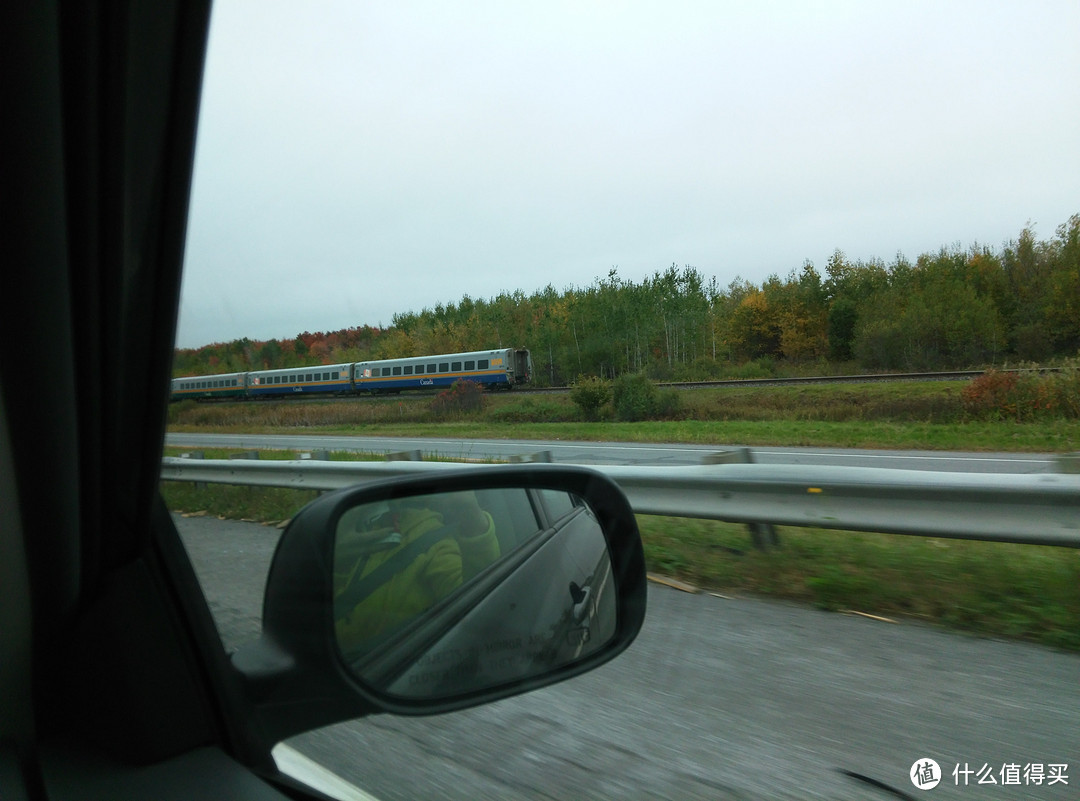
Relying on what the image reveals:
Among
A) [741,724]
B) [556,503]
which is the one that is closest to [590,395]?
[741,724]

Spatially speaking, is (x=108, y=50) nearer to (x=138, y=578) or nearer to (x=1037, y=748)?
Result: (x=138, y=578)

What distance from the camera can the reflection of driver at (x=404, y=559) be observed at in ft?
5.81

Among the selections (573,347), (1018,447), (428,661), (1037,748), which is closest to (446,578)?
(428,661)

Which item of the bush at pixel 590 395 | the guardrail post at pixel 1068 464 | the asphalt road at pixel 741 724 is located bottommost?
the asphalt road at pixel 741 724

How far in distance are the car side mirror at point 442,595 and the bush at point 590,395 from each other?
5.30 meters

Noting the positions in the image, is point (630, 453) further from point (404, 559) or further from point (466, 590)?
point (404, 559)

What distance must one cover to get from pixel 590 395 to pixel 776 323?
2002 millimetres

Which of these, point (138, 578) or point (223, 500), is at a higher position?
point (138, 578)

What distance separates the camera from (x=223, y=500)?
5.48 metres

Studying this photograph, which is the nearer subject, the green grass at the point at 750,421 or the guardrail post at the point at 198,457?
the guardrail post at the point at 198,457

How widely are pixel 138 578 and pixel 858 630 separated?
351cm

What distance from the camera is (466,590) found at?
210cm

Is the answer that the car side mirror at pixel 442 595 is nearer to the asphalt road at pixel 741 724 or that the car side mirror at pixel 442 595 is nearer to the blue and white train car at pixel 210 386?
the asphalt road at pixel 741 724

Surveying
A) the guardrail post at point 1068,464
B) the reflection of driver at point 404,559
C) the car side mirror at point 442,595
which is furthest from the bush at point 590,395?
the reflection of driver at point 404,559
